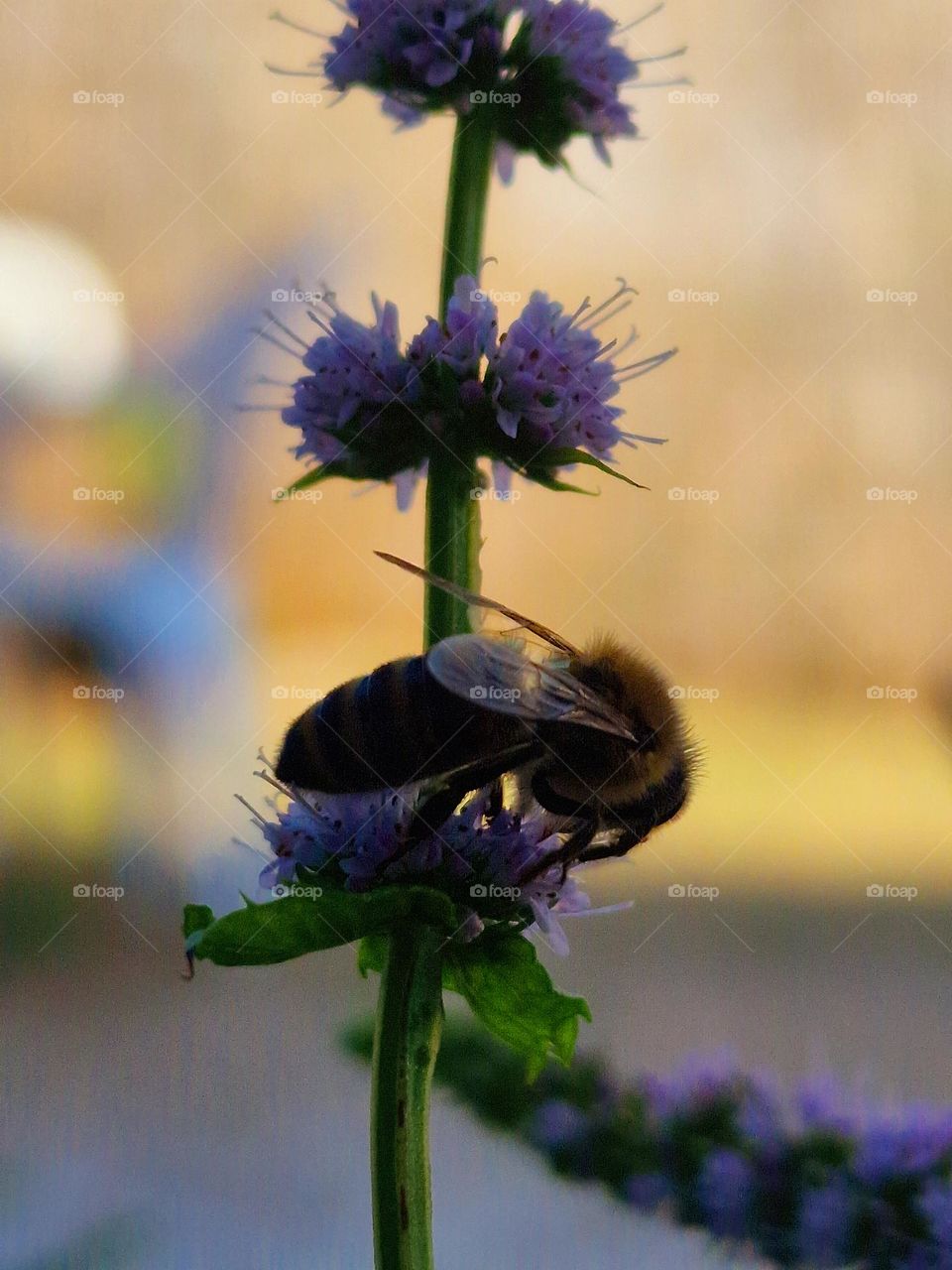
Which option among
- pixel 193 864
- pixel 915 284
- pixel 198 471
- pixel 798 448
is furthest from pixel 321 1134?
pixel 915 284

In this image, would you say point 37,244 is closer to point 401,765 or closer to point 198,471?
point 198,471

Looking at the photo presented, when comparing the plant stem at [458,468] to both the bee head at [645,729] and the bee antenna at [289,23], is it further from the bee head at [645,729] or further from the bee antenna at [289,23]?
the bee antenna at [289,23]

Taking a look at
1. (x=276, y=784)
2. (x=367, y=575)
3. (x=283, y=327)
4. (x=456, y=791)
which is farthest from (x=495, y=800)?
(x=283, y=327)

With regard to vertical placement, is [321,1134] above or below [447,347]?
below

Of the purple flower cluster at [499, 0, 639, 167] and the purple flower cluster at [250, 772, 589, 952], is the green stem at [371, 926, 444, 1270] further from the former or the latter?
the purple flower cluster at [499, 0, 639, 167]

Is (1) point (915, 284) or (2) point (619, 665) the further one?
(1) point (915, 284)

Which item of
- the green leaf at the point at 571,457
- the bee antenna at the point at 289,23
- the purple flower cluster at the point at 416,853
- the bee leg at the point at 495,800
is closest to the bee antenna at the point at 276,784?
the purple flower cluster at the point at 416,853

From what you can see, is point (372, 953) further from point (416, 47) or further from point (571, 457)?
point (416, 47)

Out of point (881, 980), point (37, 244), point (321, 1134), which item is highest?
point (37, 244)
